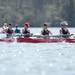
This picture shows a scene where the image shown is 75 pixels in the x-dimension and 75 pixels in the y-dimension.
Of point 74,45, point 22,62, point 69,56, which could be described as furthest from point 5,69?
point 74,45

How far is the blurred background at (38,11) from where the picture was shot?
127062 millimetres

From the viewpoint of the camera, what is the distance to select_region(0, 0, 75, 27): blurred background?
5002 inches

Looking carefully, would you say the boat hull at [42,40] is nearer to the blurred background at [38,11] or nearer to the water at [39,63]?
the water at [39,63]

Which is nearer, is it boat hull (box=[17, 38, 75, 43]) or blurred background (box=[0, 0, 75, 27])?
boat hull (box=[17, 38, 75, 43])

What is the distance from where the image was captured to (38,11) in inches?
5349

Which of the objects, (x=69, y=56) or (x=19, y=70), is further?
(x=69, y=56)

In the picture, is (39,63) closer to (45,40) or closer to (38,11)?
(45,40)

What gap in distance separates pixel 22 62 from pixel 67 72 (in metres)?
4.22

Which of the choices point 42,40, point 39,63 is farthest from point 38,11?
point 39,63

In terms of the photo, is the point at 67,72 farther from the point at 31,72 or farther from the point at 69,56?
the point at 69,56

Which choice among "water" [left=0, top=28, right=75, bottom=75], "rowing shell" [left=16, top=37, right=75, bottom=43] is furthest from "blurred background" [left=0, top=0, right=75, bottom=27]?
"water" [left=0, top=28, right=75, bottom=75]

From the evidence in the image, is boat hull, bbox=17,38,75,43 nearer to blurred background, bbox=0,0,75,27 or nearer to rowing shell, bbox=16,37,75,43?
rowing shell, bbox=16,37,75,43

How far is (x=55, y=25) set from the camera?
125 meters

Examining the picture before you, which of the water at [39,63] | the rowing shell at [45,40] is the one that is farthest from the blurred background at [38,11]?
the water at [39,63]
